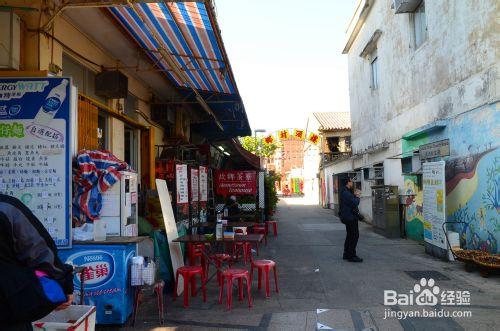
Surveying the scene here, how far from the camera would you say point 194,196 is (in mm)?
10562

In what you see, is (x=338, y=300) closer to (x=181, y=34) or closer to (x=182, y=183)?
(x=182, y=183)

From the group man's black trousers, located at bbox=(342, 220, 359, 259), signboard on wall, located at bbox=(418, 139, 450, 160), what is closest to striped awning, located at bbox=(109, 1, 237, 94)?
man's black trousers, located at bbox=(342, 220, 359, 259)

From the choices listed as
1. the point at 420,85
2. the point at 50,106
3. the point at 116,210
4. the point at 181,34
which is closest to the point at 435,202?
the point at 420,85

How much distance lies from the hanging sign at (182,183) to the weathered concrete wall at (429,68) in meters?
6.22

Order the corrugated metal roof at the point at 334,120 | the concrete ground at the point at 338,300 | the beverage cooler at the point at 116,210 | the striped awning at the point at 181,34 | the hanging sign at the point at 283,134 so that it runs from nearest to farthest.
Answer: the concrete ground at the point at 338,300 → the beverage cooler at the point at 116,210 → the striped awning at the point at 181,34 → the hanging sign at the point at 283,134 → the corrugated metal roof at the point at 334,120

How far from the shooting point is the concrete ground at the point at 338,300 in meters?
5.27

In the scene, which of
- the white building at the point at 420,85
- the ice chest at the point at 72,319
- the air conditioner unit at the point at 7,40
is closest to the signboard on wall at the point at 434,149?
the white building at the point at 420,85

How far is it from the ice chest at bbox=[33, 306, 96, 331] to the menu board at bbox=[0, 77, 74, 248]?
1760mm

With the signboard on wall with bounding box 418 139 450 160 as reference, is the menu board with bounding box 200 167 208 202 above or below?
below

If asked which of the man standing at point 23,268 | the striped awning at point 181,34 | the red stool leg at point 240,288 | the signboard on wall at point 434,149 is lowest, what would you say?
the red stool leg at point 240,288

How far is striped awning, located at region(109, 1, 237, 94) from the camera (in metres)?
5.70

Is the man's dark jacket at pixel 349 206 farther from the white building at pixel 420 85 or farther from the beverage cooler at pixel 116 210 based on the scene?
the beverage cooler at pixel 116 210

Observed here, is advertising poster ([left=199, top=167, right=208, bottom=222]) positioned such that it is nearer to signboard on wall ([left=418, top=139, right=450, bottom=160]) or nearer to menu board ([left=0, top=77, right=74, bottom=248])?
signboard on wall ([left=418, top=139, right=450, bottom=160])

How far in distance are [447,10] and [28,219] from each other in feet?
34.2
